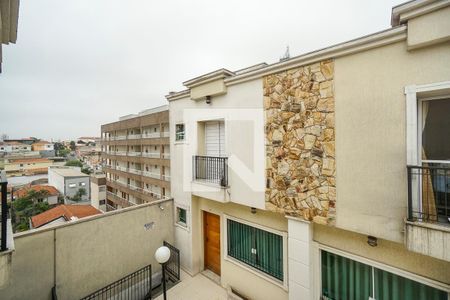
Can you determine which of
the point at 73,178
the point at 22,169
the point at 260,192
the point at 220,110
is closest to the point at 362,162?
the point at 260,192

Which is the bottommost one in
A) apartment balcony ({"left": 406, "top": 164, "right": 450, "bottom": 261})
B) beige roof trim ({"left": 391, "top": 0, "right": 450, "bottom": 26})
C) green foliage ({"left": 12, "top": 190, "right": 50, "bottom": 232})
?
green foliage ({"left": 12, "top": 190, "right": 50, "bottom": 232})

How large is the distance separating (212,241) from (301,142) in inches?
209

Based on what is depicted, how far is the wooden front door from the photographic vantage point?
751cm

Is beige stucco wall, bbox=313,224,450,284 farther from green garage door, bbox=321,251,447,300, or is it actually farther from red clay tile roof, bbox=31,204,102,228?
red clay tile roof, bbox=31,204,102,228

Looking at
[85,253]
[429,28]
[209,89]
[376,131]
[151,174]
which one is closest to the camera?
[429,28]

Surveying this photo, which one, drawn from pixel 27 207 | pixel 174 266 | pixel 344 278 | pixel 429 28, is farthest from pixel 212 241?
pixel 27 207

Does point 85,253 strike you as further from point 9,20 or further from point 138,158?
point 138,158

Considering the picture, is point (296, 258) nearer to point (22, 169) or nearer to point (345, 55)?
point (345, 55)

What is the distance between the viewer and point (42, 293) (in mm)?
5277

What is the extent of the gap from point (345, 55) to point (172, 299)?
842cm

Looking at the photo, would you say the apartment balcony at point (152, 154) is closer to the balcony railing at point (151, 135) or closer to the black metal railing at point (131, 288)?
the balcony railing at point (151, 135)

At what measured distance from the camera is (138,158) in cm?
2650

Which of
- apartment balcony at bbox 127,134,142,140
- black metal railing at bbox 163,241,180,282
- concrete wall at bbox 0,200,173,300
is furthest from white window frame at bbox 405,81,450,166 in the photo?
apartment balcony at bbox 127,134,142,140

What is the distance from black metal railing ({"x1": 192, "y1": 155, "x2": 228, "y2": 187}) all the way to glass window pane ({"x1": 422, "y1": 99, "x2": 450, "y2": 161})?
4536 millimetres
